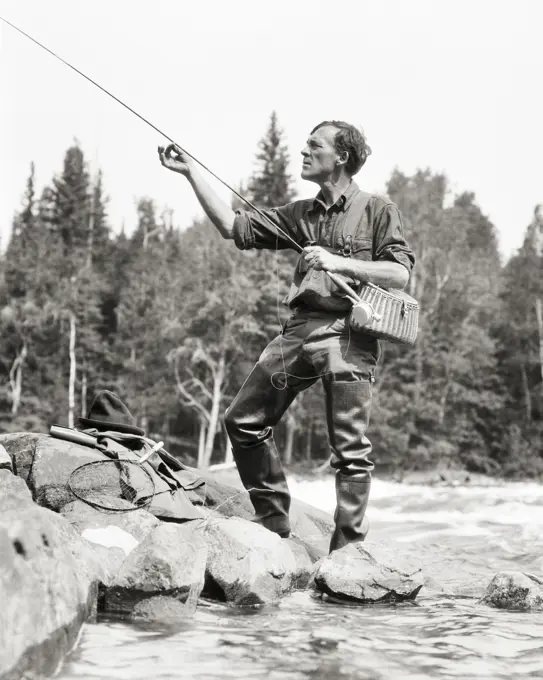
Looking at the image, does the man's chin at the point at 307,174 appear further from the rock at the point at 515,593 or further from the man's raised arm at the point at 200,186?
the rock at the point at 515,593

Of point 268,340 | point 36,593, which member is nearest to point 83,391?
point 268,340

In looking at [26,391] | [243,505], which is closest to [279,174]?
[26,391]

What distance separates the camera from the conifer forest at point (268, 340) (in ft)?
119

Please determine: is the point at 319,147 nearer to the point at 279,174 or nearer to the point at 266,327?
the point at 266,327

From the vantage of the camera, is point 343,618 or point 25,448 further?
point 25,448

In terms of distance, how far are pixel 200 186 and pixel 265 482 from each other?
1.72 m

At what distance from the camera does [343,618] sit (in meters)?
3.71

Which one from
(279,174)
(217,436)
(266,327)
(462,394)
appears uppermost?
(279,174)

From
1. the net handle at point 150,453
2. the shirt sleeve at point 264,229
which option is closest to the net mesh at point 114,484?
the net handle at point 150,453

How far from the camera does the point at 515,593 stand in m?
4.18

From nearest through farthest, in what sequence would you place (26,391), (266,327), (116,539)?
(116,539) < (266,327) < (26,391)

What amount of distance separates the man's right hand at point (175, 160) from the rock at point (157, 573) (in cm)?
209

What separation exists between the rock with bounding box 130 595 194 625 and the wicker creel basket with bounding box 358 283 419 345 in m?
1.76

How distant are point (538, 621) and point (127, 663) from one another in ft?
6.19
